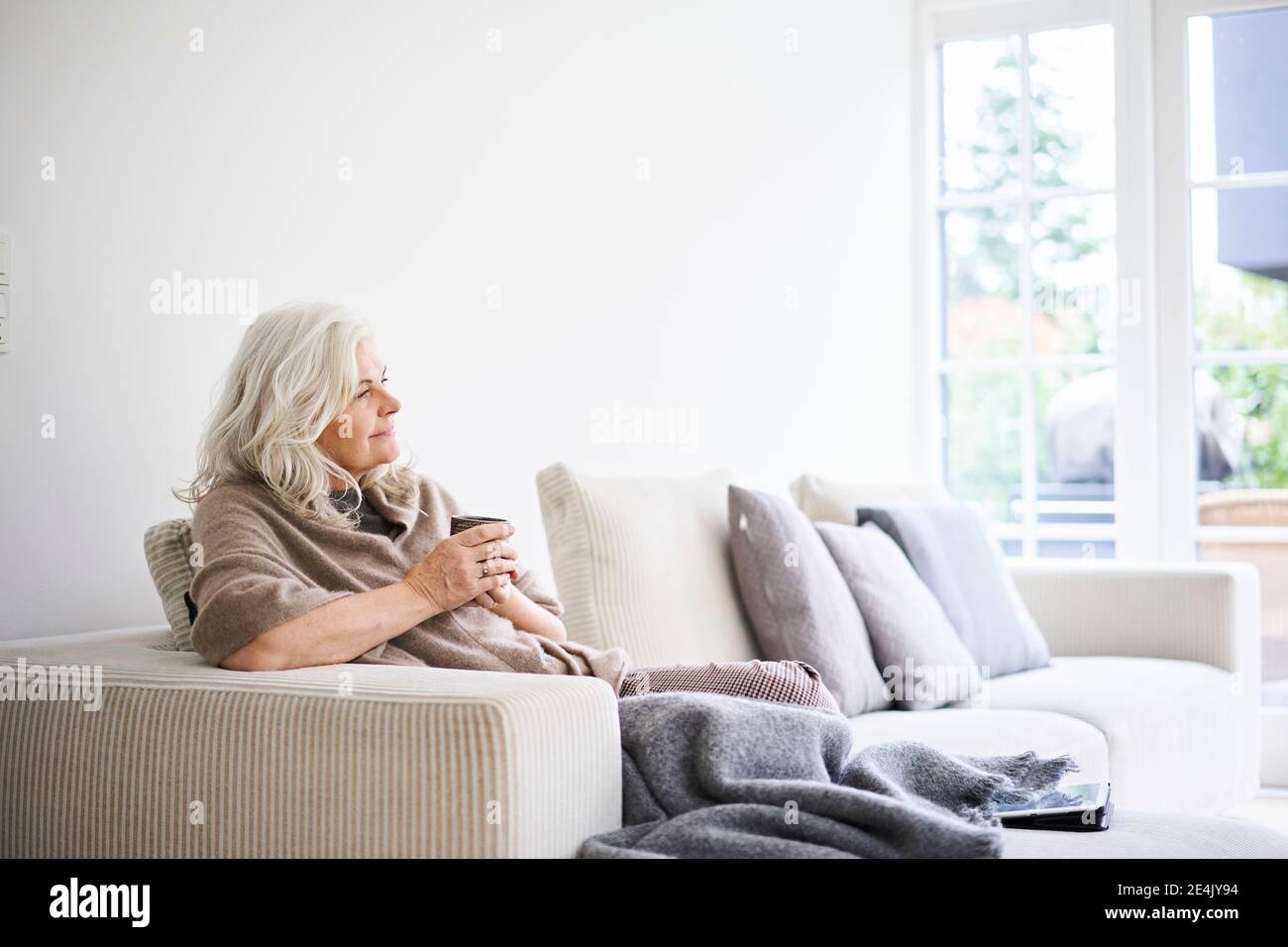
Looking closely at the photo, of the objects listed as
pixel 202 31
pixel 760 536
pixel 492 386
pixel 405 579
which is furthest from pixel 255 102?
pixel 760 536

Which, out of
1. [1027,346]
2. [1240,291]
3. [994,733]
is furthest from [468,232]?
[1240,291]

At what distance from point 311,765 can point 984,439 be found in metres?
3.69

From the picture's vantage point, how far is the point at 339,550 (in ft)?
6.29

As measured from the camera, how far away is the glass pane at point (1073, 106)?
184 inches

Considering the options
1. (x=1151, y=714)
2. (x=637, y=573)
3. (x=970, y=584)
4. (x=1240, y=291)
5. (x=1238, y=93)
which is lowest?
(x=1151, y=714)

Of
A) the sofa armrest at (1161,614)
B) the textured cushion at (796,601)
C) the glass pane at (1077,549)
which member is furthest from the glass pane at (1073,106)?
the textured cushion at (796,601)

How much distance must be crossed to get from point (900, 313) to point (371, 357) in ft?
10.1

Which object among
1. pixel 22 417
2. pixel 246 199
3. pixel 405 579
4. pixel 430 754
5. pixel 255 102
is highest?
pixel 255 102

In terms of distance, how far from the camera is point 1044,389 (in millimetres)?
4723

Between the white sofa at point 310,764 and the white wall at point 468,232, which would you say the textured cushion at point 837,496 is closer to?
the white wall at point 468,232

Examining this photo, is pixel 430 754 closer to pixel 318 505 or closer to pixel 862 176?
pixel 318 505

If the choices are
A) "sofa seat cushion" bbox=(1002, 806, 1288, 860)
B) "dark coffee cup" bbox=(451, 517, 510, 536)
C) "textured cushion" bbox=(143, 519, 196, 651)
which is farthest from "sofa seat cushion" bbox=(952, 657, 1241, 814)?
"textured cushion" bbox=(143, 519, 196, 651)

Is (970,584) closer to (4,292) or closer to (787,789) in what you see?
(787,789)
